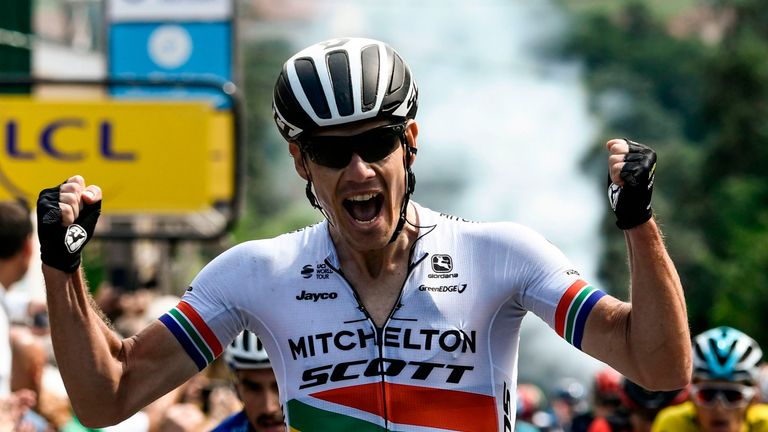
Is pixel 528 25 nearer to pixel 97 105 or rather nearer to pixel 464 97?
pixel 464 97

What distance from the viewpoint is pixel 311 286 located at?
429cm

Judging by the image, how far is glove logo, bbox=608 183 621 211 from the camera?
153 inches

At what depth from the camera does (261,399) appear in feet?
21.0

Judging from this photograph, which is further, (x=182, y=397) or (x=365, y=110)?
(x=182, y=397)

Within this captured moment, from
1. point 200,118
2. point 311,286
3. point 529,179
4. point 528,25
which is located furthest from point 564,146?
point 311,286

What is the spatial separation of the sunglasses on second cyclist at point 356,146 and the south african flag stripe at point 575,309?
2.08 feet

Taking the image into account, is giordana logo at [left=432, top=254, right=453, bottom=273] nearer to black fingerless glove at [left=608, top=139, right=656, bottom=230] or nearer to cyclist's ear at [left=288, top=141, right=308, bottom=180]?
cyclist's ear at [left=288, top=141, right=308, bottom=180]

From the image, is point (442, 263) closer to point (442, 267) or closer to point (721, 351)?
point (442, 267)

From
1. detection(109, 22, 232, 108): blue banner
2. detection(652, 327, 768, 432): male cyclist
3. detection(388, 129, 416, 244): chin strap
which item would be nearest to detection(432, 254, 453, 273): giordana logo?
detection(388, 129, 416, 244): chin strap

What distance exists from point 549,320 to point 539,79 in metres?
89.5

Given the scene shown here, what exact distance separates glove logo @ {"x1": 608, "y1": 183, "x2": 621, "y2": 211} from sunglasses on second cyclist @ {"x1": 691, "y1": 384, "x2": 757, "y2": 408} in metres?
3.92

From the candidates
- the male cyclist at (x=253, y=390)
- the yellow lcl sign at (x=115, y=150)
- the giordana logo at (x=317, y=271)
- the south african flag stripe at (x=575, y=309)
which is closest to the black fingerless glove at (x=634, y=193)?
the south african flag stripe at (x=575, y=309)

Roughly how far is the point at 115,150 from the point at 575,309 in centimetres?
917

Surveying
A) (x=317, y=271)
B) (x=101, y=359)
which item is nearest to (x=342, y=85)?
(x=317, y=271)
